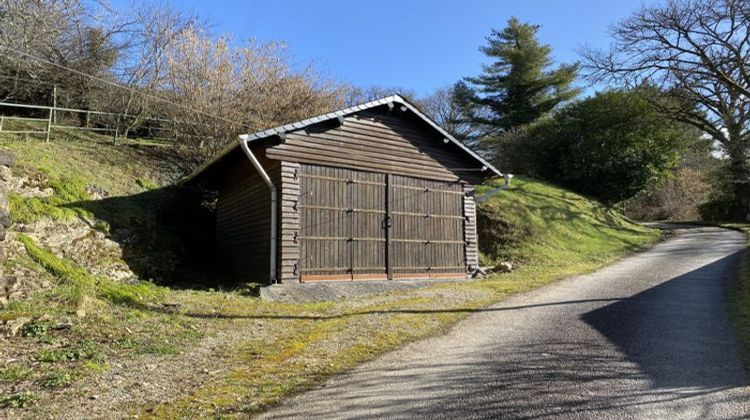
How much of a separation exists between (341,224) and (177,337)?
18.8 ft

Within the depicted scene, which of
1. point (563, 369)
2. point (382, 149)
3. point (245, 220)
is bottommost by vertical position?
point (563, 369)

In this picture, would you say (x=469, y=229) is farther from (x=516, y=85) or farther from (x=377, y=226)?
(x=516, y=85)

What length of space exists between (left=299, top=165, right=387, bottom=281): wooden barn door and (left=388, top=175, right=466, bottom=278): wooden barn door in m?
0.42

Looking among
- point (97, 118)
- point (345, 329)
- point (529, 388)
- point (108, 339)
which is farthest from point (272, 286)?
point (97, 118)

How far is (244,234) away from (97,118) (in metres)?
12.1

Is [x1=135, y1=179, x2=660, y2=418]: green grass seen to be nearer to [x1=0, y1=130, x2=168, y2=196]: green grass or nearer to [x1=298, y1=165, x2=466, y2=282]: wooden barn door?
[x1=298, y1=165, x2=466, y2=282]: wooden barn door

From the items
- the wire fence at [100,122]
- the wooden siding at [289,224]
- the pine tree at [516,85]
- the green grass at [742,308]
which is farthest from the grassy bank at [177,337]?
the pine tree at [516,85]

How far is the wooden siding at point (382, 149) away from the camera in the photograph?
37.7ft

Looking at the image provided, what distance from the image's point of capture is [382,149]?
12.9 meters

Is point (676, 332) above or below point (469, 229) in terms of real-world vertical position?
below

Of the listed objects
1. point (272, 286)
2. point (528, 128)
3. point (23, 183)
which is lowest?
point (272, 286)

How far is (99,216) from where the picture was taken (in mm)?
11711

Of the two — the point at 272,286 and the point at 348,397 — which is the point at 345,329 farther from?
the point at 272,286

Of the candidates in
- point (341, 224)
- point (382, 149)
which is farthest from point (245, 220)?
point (382, 149)
